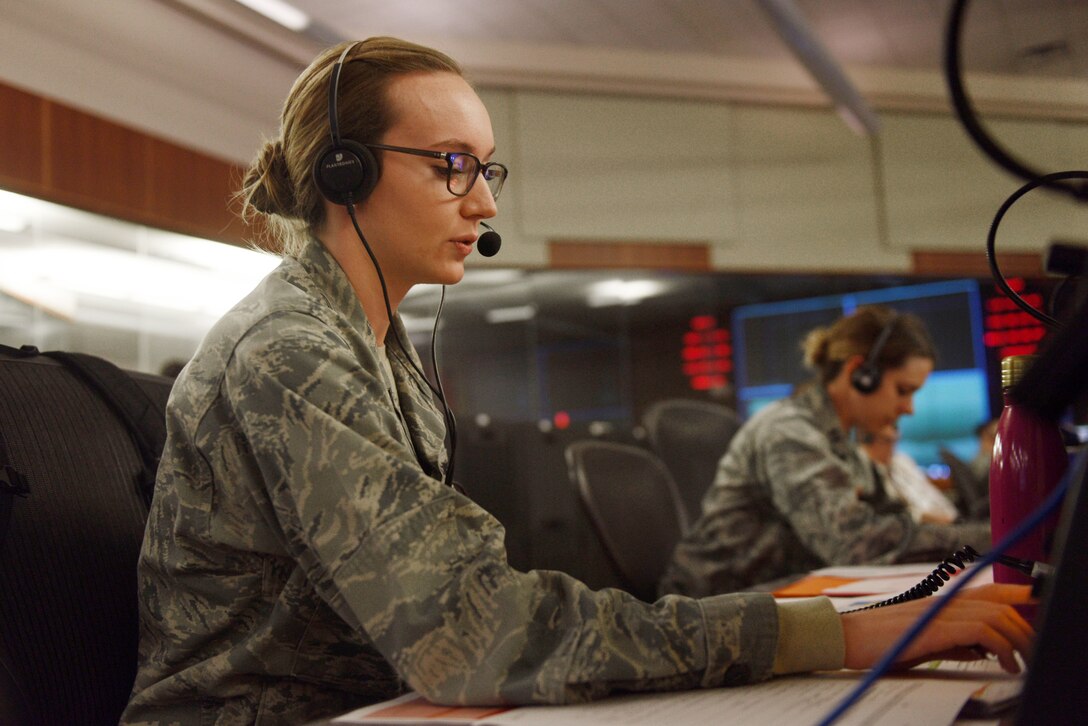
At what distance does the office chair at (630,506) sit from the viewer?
185cm

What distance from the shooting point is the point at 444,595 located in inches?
26.9

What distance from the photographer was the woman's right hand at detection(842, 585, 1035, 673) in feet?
2.24

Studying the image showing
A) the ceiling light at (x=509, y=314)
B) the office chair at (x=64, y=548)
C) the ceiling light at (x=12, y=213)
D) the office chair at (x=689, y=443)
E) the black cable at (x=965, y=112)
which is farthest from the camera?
the ceiling light at (x=509, y=314)

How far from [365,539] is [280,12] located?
3301mm

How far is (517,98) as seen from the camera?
4902 mm

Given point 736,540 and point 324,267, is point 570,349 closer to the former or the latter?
point 736,540

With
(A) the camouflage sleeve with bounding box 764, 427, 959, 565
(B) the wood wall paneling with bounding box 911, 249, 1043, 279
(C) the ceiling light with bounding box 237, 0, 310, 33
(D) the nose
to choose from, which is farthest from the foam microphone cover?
(B) the wood wall paneling with bounding box 911, 249, 1043, 279

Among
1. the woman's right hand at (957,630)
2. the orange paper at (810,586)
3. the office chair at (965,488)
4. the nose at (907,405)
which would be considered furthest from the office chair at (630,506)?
the office chair at (965,488)

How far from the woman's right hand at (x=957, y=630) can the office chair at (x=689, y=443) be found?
188cm

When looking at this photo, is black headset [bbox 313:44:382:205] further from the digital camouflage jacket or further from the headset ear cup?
the digital camouflage jacket

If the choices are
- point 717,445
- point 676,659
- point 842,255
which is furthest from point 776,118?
point 676,659

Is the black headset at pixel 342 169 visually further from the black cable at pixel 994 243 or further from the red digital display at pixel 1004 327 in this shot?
the red digital display at pixel 1004 327

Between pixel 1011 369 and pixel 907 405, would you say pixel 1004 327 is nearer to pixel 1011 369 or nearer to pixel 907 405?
pixel 907 405

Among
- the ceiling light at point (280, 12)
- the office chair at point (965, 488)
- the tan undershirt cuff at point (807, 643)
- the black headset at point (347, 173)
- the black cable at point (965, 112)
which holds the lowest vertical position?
the office chair at point (965, 488)
